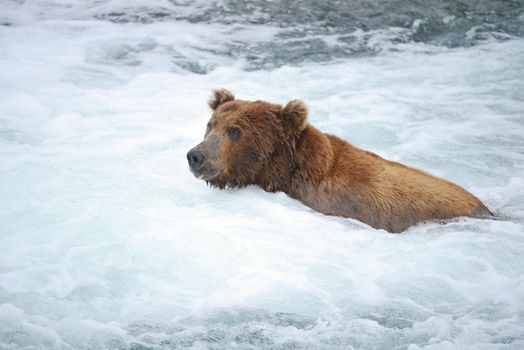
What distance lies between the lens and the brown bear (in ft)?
17.0

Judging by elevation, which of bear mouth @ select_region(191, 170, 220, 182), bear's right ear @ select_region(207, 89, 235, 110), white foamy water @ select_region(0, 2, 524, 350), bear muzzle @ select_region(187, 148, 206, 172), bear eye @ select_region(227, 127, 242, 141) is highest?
bear's right ear @ select_region(207, 89, 235, 110)

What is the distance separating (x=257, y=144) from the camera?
5.28 metres

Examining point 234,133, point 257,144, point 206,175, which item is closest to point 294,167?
point 257,144

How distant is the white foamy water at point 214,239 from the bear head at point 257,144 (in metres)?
0.13

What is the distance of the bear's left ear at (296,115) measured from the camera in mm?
5215

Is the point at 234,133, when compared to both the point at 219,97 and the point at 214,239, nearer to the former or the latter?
the point at 219,97

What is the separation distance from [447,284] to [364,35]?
7.43 metres

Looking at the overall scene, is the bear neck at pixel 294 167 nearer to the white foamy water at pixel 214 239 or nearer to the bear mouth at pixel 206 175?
the white foamy water at pixel 214 239

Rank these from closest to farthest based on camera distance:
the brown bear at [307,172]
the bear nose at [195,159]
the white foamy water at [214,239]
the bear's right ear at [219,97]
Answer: the white foamy water at [214,239] → the bear nose at [195,159] → the brown bear at [307,172] → the bear's right ear at [219,97]

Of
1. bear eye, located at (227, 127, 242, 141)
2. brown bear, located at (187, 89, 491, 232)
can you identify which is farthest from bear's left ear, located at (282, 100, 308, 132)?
bear eye, located at (227, 127, 242, 141)

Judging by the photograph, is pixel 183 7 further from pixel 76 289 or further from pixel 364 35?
pixel 76 289

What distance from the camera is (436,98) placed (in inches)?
352

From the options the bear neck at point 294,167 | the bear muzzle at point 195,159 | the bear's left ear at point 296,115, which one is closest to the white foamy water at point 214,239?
the bear neck at point 294,167

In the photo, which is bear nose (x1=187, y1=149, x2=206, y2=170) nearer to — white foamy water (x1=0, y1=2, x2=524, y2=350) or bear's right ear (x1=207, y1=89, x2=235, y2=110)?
white foamy water (x1=0, y1=2, x2=524, y2=350)
